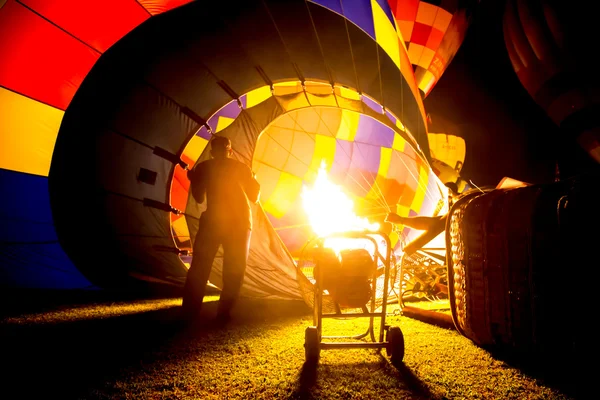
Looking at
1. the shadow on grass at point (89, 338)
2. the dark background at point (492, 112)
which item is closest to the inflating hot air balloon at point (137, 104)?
the shadow on grass at point (89, 338)

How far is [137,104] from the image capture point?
318 cm

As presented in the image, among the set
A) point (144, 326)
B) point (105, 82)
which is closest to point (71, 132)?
point (105, 82)

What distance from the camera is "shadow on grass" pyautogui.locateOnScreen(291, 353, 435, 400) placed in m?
1.30

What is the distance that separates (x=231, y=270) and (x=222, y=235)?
0.93ft

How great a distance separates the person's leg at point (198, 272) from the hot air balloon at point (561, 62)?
229 inches

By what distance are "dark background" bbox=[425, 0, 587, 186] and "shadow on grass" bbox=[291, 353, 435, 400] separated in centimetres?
696

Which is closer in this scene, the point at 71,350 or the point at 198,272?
the point at 71,350

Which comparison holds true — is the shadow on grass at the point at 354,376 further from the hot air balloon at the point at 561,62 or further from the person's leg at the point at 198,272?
the hot air balloon at the point at 561,62

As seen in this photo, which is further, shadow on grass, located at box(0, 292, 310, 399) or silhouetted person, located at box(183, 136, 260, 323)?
silhouetted person, located at box(183, 136, 260, 323)

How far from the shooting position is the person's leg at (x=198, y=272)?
2.37 meters

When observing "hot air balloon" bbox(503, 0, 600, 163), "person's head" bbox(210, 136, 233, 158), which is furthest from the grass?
"hot air balloon" bbox(503, 0, 600, 163)

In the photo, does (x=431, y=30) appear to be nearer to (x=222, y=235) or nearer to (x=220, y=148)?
(x=220, y=148)

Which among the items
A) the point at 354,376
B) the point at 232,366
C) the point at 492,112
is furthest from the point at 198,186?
the point at 492,112

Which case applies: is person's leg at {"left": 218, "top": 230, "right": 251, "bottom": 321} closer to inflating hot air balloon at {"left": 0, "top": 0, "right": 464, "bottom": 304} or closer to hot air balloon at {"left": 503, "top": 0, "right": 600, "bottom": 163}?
inflating hot air balloon at {"left": 0, "top": 0, "right": 464, "bottom": 304}
